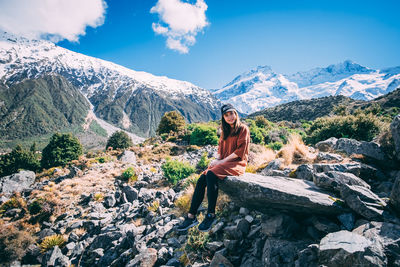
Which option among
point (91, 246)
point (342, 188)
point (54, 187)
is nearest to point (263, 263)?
point (342, 188)

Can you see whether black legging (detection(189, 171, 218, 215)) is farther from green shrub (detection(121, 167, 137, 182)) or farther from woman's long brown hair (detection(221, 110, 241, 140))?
green shrub (detection(121, 167, 137, 182))

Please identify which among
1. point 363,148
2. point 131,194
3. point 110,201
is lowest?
point 110,201

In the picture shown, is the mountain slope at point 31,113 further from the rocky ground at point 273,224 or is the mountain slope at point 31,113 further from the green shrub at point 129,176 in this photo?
Result: the rocky ground at point 273,224

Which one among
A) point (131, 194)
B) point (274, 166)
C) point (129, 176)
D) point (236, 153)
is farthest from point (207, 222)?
point (129, 176)

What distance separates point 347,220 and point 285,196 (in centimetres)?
88

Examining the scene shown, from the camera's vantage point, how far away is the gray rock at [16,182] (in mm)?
12640

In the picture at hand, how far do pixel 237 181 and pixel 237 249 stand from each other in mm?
1230

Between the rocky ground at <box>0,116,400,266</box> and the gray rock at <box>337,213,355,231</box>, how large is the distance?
0.01 metres

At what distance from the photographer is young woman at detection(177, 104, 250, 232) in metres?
3.51

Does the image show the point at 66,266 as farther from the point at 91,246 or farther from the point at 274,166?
the point at 274,166

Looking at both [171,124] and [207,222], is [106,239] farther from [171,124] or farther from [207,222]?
[171,124]

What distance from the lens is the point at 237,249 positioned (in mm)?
3180

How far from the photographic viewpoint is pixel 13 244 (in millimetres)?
5535

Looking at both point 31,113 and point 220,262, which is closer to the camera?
point 220,262
